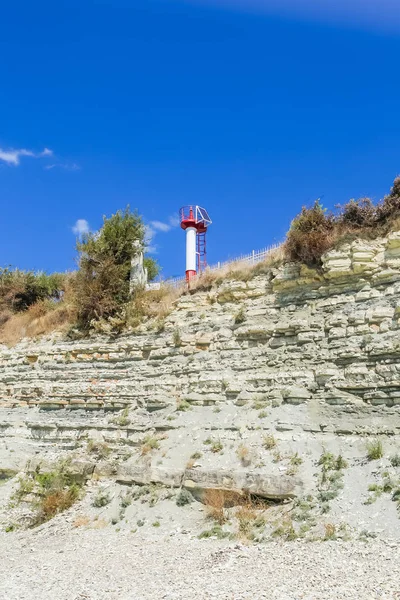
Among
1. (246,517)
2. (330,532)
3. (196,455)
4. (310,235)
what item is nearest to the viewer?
(330,532)

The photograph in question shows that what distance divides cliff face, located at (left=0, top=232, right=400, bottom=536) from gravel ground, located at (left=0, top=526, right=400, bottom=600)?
1.56m

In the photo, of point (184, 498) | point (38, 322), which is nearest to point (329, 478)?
point (184, 498)

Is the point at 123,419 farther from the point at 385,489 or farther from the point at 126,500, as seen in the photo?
the point at 385,489

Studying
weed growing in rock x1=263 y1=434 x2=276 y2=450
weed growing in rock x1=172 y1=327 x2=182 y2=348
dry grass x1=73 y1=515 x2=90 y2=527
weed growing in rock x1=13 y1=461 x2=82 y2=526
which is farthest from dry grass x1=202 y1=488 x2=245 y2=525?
weed growing in rock x1=172 y1=327 x2=182 y2=348

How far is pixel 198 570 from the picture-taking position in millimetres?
7398

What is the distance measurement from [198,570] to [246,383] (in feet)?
16.5

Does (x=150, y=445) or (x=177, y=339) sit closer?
(x=150, y=445)

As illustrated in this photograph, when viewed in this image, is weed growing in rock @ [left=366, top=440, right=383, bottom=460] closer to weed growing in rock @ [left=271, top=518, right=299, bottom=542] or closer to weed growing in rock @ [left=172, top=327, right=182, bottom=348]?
weed growing in rock @ [left=271, top=518, right=299, bottom=542]

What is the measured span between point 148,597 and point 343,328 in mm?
6665

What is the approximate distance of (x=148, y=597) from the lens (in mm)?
6738

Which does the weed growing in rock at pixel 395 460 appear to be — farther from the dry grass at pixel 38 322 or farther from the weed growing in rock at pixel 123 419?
the dry grass at pixel 38 322

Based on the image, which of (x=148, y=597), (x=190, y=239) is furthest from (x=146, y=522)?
(x=190, y=239)

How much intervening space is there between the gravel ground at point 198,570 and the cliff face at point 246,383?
5.11 ft

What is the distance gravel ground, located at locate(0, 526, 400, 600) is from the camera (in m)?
6.40
